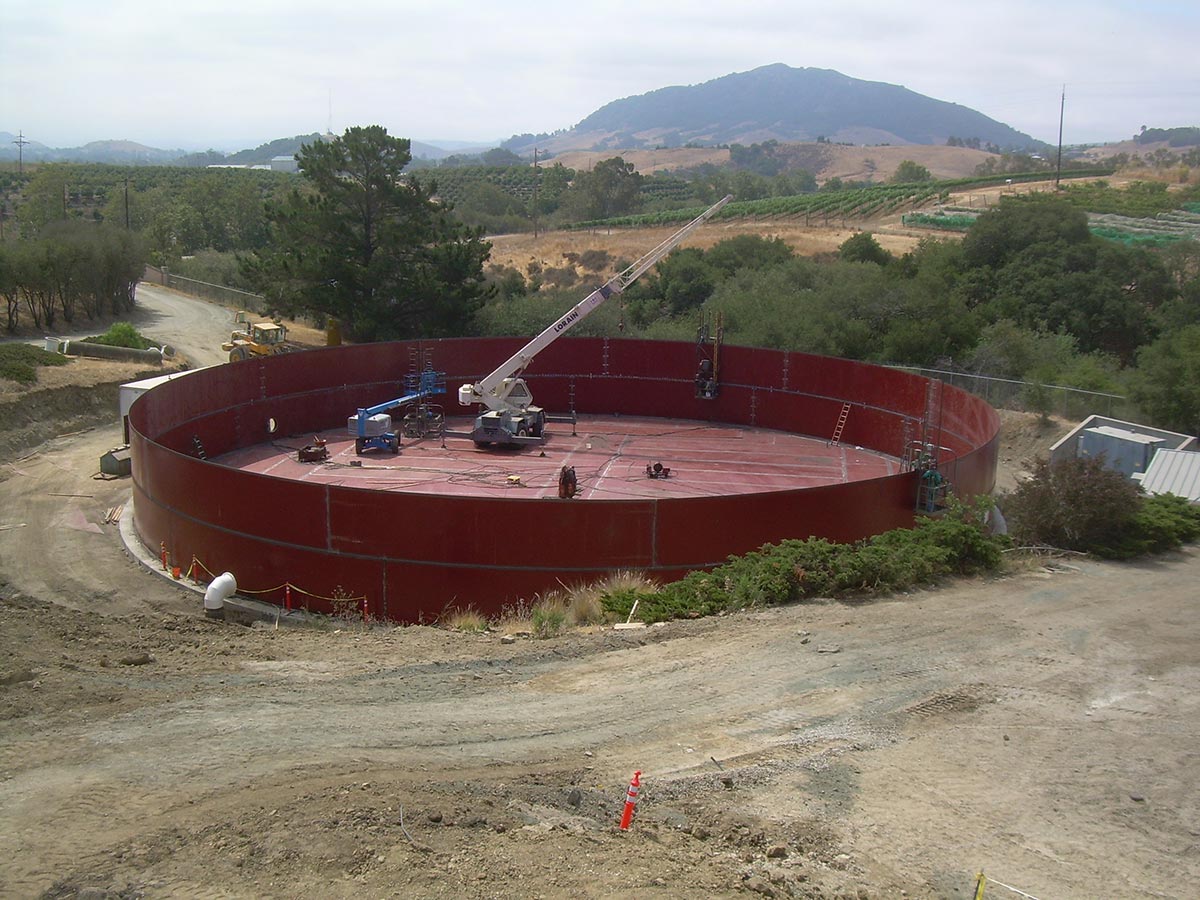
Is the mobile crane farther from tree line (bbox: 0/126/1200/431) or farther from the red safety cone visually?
the red safety cone

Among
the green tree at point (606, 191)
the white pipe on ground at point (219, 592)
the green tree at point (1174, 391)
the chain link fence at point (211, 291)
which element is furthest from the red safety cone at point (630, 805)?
the green tree at point (606, 191)

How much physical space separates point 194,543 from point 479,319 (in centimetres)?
2451

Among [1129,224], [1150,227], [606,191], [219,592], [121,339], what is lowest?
[219,592]

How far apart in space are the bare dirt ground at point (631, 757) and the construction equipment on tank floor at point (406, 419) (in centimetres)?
1500

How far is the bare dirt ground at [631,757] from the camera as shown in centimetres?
764

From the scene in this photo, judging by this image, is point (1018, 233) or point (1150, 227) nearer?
point (1018, 233)

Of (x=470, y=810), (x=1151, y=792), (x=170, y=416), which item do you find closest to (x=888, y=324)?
(x=170, y=416)

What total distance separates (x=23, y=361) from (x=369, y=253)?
1333 centimetres

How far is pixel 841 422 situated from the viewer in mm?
32219

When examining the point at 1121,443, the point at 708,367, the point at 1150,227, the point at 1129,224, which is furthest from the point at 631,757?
the point at 1129,224

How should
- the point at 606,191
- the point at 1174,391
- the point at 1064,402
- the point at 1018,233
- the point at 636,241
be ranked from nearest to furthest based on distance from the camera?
the point at 1174,391, the point at 1064,402, the point at 1018,233, the point at 636,241, the point at 606,191

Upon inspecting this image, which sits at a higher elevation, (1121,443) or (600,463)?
(1121,443)

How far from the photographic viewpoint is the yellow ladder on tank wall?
3222 centimetres

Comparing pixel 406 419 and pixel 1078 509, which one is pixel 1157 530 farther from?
pixel 406 419
